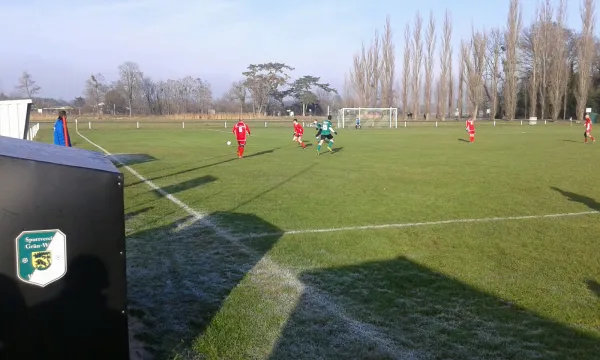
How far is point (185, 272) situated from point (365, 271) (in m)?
2.08

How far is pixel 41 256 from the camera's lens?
3.06 metres

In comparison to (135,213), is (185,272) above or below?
below

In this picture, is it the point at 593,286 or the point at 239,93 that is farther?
the point at 239,93

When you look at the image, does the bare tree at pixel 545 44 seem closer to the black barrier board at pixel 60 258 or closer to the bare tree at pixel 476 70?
the bare tree at pixel 476 70

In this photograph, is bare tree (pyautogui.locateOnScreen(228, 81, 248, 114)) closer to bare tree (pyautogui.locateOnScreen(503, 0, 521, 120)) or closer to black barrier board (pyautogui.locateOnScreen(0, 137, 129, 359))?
bare tree (pyautogui.locateOnScreen(503, 0, 521, 120))

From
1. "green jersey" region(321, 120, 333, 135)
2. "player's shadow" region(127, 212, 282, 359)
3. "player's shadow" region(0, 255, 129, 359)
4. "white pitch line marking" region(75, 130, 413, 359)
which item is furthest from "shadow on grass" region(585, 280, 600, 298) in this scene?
"green jersey" region(321, 120, 333, 135)

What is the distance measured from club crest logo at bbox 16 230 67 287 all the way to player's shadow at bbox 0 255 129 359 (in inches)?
2.0

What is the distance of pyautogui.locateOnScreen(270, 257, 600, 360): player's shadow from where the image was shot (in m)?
3.92

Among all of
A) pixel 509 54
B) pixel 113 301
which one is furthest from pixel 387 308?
pixel 509 54

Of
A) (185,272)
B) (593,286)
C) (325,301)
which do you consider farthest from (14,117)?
(593,286)

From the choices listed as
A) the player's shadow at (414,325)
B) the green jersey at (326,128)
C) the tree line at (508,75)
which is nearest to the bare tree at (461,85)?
the tree line at (508,75)

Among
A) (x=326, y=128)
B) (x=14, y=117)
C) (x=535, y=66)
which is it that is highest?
(x=535, y=66)

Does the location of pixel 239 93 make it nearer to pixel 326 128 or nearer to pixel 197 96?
pixel 197 96

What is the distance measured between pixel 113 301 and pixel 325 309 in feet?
6.88
